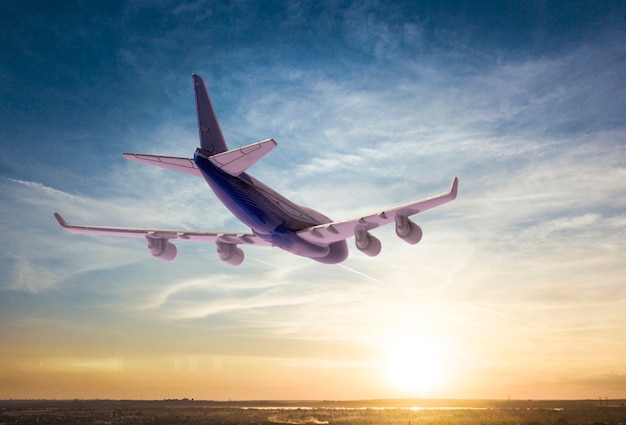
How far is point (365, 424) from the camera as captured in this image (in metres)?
79.8

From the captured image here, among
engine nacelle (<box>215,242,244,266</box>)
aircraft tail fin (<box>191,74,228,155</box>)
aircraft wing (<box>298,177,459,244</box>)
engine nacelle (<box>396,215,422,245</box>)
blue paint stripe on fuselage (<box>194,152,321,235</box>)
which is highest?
aircraft tail fin (<box>191,74,228,155</box>)

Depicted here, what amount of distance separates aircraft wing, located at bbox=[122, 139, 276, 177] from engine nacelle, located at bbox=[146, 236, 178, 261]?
6.94m

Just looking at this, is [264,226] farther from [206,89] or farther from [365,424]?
[365,424]

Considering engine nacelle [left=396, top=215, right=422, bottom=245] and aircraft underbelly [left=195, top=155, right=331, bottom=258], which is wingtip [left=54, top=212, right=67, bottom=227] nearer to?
aircraft underbelly [left=195, top=155, right=331, bottom=258]

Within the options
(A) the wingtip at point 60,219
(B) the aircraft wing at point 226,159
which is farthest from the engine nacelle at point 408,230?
(A) the wingtip at point 60,219

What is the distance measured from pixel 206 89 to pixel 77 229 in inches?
538

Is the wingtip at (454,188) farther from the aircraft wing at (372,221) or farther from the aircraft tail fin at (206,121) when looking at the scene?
the aircraft tail fin at (206,121)

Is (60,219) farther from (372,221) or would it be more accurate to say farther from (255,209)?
(372,221)

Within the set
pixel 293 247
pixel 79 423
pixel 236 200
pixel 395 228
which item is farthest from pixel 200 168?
pixel 79 423

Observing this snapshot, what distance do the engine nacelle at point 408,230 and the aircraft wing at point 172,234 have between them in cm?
1166

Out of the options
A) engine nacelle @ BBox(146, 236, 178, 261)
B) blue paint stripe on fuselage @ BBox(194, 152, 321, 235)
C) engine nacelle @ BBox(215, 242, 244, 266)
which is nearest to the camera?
blue paint stripe on fuselage @ BBox(194, 152, 321, 235)

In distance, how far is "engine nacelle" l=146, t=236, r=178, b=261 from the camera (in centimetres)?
3225

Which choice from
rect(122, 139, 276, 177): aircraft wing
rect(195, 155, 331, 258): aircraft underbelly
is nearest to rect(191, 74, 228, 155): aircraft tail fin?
rect(195, 155, 331, 258): aircraft underbelly

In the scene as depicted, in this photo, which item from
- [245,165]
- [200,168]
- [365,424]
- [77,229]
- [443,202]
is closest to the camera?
[443,202]
